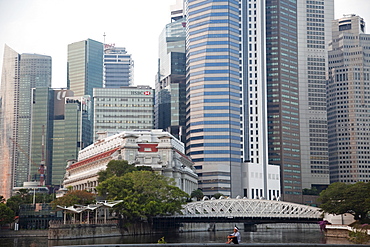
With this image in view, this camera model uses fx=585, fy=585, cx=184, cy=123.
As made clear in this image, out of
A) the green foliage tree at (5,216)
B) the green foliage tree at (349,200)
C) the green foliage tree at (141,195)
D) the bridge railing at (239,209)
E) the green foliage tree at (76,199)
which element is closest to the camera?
the green foliage tree at (141,195)

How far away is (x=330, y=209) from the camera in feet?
525

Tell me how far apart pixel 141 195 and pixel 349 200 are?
54711 mm

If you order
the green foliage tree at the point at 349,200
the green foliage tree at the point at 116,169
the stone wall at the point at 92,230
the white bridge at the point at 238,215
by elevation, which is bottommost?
the stone wall at the point at 92,230

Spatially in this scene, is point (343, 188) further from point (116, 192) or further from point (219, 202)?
point (116, 192)

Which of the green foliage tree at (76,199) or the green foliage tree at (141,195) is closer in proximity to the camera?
the green foliage tree at (141,195)

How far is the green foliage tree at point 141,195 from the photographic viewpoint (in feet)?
473

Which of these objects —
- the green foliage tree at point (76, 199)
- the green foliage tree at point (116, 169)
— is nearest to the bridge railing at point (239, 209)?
the green foliage tree at point (116, 169)

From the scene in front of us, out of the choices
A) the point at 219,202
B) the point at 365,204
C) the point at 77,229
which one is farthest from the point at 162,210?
the point at 365,204

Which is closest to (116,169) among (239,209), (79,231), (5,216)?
(5,216)

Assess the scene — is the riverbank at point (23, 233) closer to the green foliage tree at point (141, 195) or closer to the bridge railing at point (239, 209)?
the green foliage tree at point (141, 195)

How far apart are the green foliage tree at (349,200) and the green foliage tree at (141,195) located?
42072 mm

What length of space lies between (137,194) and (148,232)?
1285 centimetres

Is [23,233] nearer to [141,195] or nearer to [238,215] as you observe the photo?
[141,195]

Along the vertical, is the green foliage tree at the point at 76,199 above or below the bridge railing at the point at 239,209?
above
